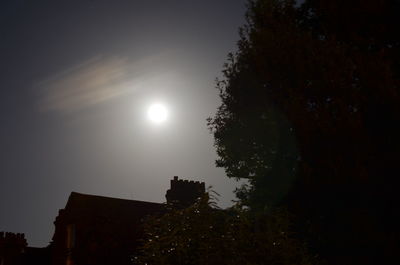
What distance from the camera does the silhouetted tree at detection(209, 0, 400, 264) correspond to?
54.4 ft

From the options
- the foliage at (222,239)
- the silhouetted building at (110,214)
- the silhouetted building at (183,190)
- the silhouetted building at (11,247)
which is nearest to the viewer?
the foliage at (222,239)

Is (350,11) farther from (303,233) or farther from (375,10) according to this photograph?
(303,233)

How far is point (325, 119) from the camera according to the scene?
55.9 ft

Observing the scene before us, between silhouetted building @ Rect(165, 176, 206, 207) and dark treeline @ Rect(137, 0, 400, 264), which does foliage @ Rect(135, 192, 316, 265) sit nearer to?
dark treeline @ Rect(137, 0, 400, 264)

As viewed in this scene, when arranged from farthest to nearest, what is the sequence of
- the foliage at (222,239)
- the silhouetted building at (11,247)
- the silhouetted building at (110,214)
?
1. the silhouetted building at (11,247)
2. the silhouetted building at (110,214)
3. the foliage at (222,239)

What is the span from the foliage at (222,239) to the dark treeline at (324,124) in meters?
0.21

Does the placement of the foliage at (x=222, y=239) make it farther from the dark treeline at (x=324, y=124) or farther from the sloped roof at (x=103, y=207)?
the sloped roof at (x=103, y=207)

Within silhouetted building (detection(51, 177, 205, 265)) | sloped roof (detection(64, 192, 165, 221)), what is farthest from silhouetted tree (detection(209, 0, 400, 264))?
sloped roof (detection(64, 192, 165, 221))

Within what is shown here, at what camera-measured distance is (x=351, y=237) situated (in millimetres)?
16453

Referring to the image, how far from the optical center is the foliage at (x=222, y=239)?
16.3 meters

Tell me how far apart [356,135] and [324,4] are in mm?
7036

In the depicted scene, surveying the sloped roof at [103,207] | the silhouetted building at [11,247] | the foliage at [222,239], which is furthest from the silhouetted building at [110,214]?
the foliage at [222,239]

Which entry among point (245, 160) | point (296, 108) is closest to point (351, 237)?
point (296, 108)

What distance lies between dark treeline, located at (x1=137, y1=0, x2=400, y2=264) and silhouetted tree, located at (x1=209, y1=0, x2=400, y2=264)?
0.04 meters
